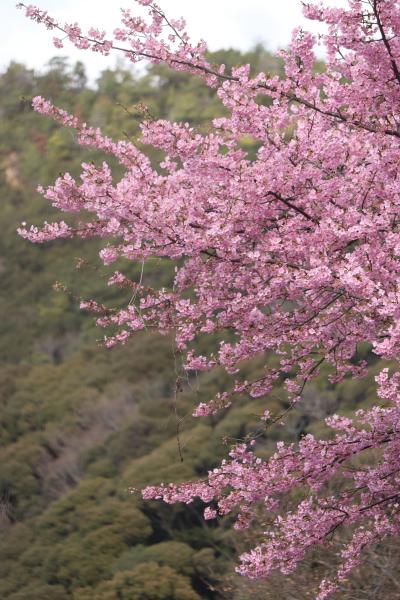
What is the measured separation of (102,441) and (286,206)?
524 inches

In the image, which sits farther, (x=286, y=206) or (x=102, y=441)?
(x=102, y=441)

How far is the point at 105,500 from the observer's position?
573 inches

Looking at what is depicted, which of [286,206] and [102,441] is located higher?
[102,441]

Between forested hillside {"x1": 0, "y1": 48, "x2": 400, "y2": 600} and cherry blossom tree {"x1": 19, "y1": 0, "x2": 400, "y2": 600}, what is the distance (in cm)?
43

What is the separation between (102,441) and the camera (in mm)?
17906

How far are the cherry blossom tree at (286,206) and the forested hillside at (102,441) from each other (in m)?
0.43

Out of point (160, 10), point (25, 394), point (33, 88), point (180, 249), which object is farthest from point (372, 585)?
point (33, 88)

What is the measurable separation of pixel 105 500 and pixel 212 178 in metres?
10.1

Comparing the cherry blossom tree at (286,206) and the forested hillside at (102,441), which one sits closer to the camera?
the cherry blossom tree at (286,206)

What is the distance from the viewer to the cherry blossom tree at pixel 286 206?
484 centimetres

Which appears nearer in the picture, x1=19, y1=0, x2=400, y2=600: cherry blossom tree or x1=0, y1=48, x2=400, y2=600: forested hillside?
x1=19, y1=0, x2=400, y2=600: cherry blossom tree

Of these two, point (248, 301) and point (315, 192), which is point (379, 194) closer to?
point (315, 192)

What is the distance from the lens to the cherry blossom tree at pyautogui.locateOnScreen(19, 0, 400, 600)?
4836 mm

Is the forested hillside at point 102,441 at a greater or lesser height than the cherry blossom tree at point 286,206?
greater
